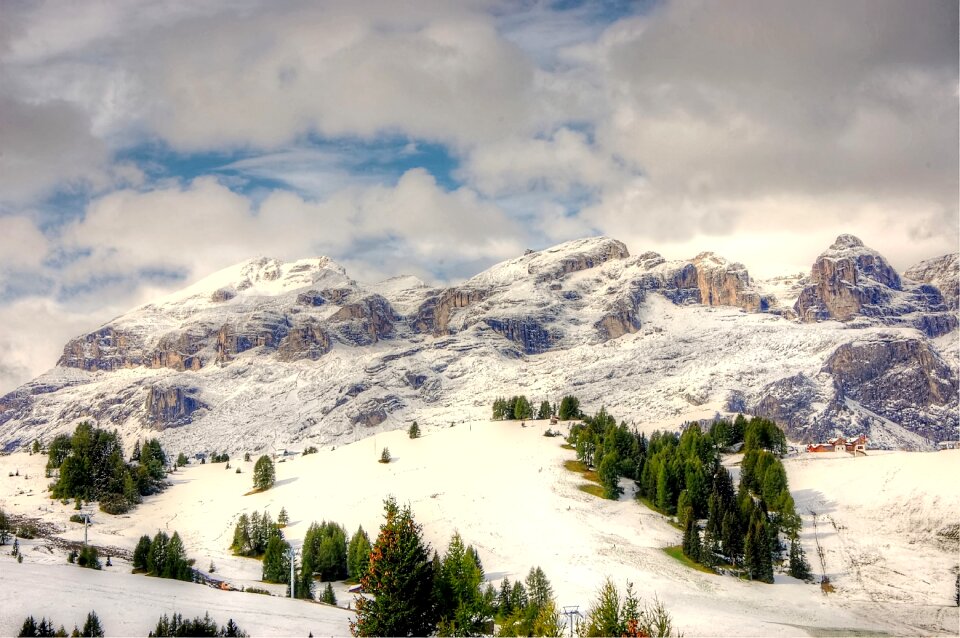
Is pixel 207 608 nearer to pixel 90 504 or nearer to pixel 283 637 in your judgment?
pixel 283 637

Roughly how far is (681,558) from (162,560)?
5910 centimetres

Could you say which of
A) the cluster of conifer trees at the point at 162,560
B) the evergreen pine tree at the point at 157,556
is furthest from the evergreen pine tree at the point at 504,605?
the evergreen pine tree at the point at 157,556

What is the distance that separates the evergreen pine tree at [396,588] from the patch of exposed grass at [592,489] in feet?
257

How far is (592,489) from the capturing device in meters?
126

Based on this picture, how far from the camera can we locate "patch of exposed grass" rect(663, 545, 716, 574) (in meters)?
96.2

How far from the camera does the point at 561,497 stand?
120688 millimetres

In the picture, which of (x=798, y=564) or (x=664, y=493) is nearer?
(x=798, y=564)

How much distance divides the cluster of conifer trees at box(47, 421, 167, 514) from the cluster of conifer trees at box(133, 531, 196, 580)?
45.8 m

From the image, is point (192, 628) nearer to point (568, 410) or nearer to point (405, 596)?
point (405, 596)

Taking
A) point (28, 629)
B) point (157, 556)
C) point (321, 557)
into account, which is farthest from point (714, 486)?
point (28, 629)

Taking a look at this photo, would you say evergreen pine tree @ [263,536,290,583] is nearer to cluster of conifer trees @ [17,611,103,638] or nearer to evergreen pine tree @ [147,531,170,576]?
evergreen pine tree @ [147,531,170,576]

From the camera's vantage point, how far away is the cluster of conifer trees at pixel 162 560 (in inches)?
3022

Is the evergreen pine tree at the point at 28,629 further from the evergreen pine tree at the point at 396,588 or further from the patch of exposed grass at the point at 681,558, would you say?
the patch of exposed grass at the point at 681,558

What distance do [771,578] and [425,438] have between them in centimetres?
9620
